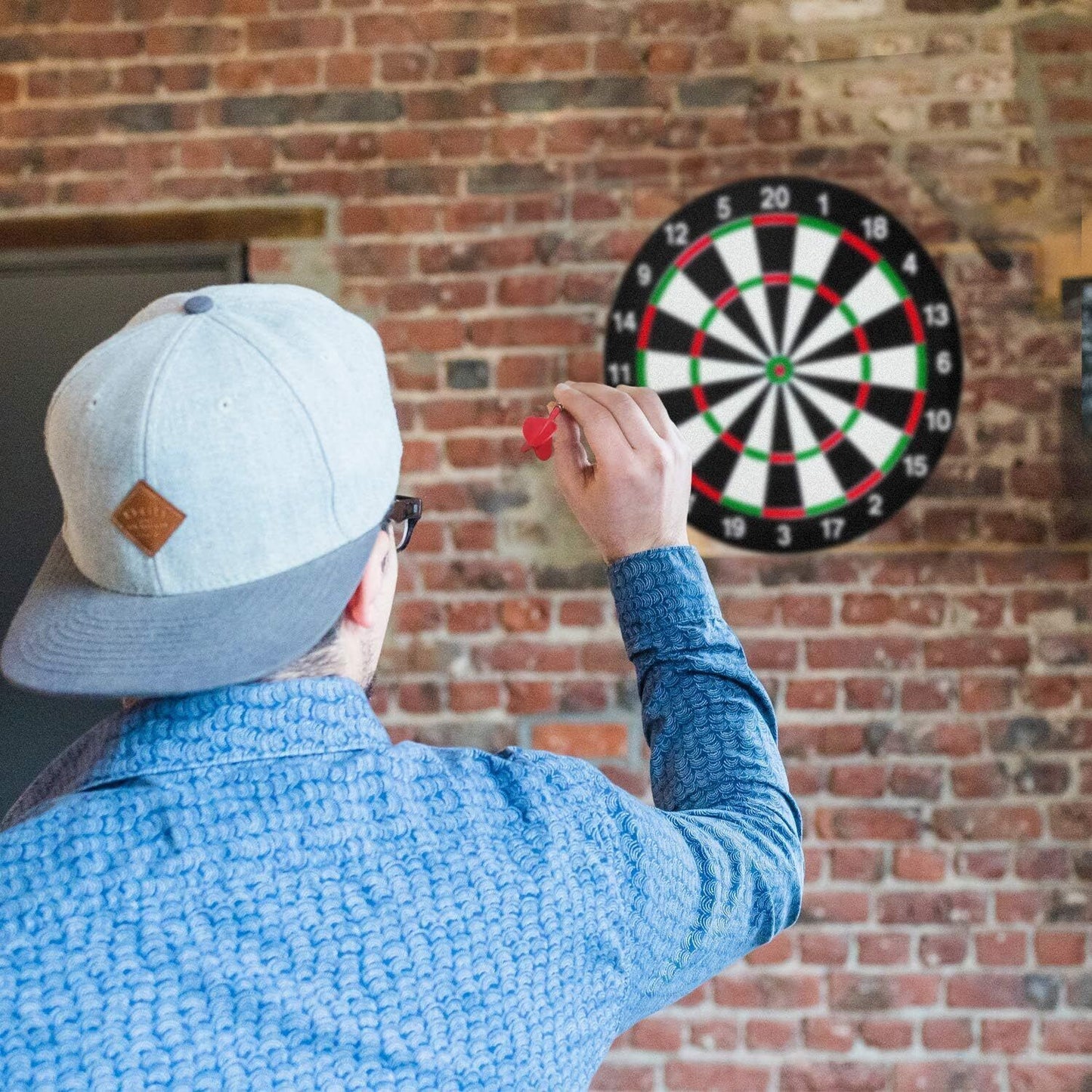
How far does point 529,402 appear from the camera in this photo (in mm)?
2521

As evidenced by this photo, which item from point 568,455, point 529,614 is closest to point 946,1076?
point 529,614

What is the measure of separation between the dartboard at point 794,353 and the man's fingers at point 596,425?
1.52 m

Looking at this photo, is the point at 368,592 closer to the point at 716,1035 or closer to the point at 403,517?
the point at 403,517

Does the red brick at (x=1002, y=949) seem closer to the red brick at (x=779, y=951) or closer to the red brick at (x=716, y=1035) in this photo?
the red brick at (x=779, y=951)

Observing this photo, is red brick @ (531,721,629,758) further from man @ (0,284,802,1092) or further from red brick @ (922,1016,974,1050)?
man @ (0,284,802,1092)

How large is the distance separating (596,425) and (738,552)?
1580 mm

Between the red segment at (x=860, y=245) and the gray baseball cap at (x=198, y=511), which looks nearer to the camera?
the gray baseball cap at (x=198, y=511)

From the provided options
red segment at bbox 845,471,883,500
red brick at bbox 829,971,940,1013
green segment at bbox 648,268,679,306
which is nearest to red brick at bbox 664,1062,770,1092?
red brick at bbox 829,971,940,1013

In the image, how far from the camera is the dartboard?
2430mm

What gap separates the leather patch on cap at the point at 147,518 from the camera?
68 centimetres

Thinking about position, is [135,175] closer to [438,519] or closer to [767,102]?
[438,519]

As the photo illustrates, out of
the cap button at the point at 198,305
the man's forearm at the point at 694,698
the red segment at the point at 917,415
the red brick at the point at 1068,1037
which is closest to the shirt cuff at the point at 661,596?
the man's forearm at the point at 694,698

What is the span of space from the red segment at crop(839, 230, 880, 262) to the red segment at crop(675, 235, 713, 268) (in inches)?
11.2

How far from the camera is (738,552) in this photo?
2.47 metres
